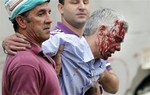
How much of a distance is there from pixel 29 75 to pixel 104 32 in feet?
3.65

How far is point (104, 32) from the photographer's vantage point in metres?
4.35

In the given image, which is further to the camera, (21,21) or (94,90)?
(94,90)

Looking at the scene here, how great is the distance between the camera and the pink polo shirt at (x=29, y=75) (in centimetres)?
339

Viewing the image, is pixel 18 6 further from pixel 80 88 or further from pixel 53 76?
pixel 80 88

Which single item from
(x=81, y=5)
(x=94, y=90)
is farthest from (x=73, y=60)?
(x=81, y=5)

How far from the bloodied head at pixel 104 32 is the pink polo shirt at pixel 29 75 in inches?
30.7

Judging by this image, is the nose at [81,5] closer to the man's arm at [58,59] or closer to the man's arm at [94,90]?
the man's arm at [58,59]

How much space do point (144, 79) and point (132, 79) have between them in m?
0.88

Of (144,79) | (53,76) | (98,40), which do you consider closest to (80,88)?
(98,40)

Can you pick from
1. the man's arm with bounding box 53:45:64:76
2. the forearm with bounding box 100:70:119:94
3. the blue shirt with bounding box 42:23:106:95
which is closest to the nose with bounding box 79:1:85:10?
the blue shirt with bounding box 42:23:106:95

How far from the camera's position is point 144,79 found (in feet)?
32.2

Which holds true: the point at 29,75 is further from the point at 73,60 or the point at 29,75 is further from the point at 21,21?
the point at 73,60

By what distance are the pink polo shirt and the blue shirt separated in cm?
43

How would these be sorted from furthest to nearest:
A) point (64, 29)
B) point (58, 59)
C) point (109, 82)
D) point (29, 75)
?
1. point (109, 82)
2. point (64, 29)
3. point (58, 59)
4. point (29, 75)
